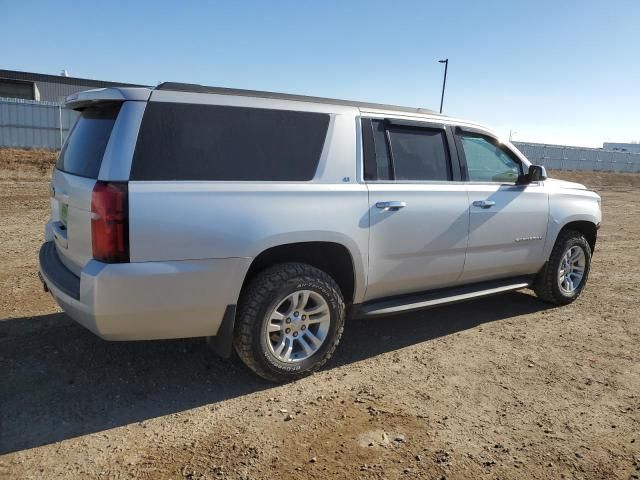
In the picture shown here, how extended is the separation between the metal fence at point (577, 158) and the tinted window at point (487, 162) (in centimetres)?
2940

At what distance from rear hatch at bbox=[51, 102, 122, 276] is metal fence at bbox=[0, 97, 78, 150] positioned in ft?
59.1

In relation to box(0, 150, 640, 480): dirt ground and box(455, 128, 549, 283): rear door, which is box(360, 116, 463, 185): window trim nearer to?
box(455, 128, 549, 283): rear door

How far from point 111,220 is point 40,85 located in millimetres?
41538

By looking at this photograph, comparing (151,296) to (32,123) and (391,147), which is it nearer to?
(391,147)

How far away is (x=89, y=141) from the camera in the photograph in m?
3.38

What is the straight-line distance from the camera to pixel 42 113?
66.4ft

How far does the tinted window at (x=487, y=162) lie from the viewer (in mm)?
4625

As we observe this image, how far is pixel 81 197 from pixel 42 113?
2015cm

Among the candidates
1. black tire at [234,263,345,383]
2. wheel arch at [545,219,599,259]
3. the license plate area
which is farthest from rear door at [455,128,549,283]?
the license plate area

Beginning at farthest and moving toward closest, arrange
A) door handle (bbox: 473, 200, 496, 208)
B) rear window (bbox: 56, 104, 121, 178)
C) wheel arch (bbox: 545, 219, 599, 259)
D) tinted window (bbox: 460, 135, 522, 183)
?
wheel arch (bbox: 545, 219, 599, 259) < tinted window (bbox: 460, 135, 522, 183) < door handle (bbox: 473, 200, 496, 208) < rear window (bbox: 56, 104, 121, 178)

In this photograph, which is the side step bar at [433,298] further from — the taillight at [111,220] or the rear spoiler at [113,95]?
the rear spoiler at [113,95]

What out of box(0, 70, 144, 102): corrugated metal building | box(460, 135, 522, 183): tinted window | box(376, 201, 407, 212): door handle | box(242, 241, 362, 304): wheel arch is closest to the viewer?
box(242, 241, 362, 304): wheel arch

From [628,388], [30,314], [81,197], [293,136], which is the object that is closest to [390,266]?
[293,136]

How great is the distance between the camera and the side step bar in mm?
3971
